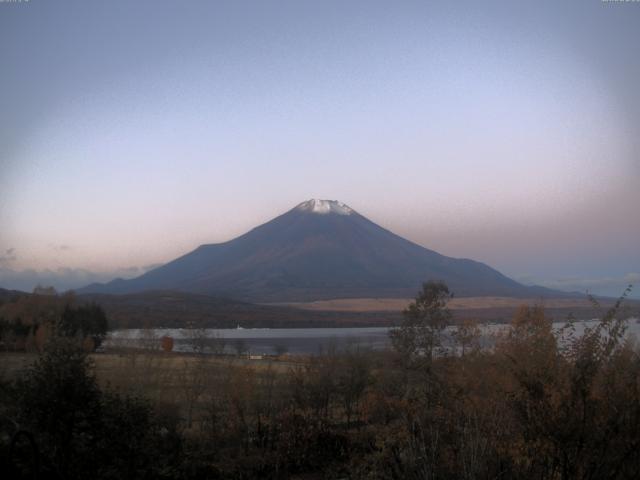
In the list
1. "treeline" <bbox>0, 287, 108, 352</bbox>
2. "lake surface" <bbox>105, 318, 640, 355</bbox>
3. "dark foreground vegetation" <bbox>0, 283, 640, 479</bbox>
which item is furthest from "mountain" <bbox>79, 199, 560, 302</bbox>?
"dark foreground vegetation" <bbox>0, 283, 640, 479</bbox>

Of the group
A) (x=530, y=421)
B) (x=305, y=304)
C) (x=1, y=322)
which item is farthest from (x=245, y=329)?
(x=530, y=421)

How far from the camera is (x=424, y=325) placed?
66.6 feet

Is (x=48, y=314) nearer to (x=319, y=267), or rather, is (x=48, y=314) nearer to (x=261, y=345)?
(x=261, y=345)

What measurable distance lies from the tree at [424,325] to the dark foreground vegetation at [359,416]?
0.23ft

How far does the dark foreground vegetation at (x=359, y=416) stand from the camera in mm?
6188

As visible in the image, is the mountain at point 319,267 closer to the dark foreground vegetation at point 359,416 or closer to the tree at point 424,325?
the tree at point 424,325

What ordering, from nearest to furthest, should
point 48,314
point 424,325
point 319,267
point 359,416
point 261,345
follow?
1. point 359,416
2. point 424,325
3. point 48,314
4. point 261,345
5. point 319,267

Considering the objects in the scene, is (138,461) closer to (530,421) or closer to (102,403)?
(102,403)

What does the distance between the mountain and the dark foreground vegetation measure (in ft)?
358

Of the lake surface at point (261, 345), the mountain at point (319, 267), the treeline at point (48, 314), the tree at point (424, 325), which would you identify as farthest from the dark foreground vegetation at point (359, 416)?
the mountain at point (319, 267)

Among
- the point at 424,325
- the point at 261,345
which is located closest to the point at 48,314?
the point at 261,345

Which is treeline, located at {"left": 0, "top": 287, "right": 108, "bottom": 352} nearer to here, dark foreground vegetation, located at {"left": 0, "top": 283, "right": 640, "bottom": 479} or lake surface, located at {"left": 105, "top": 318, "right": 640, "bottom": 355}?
lake surface, located at {"left": 105, "top": 318, "right": 640, "bottom": 355}

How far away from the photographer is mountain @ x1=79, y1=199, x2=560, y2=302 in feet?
453

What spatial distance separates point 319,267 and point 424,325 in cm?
13666
